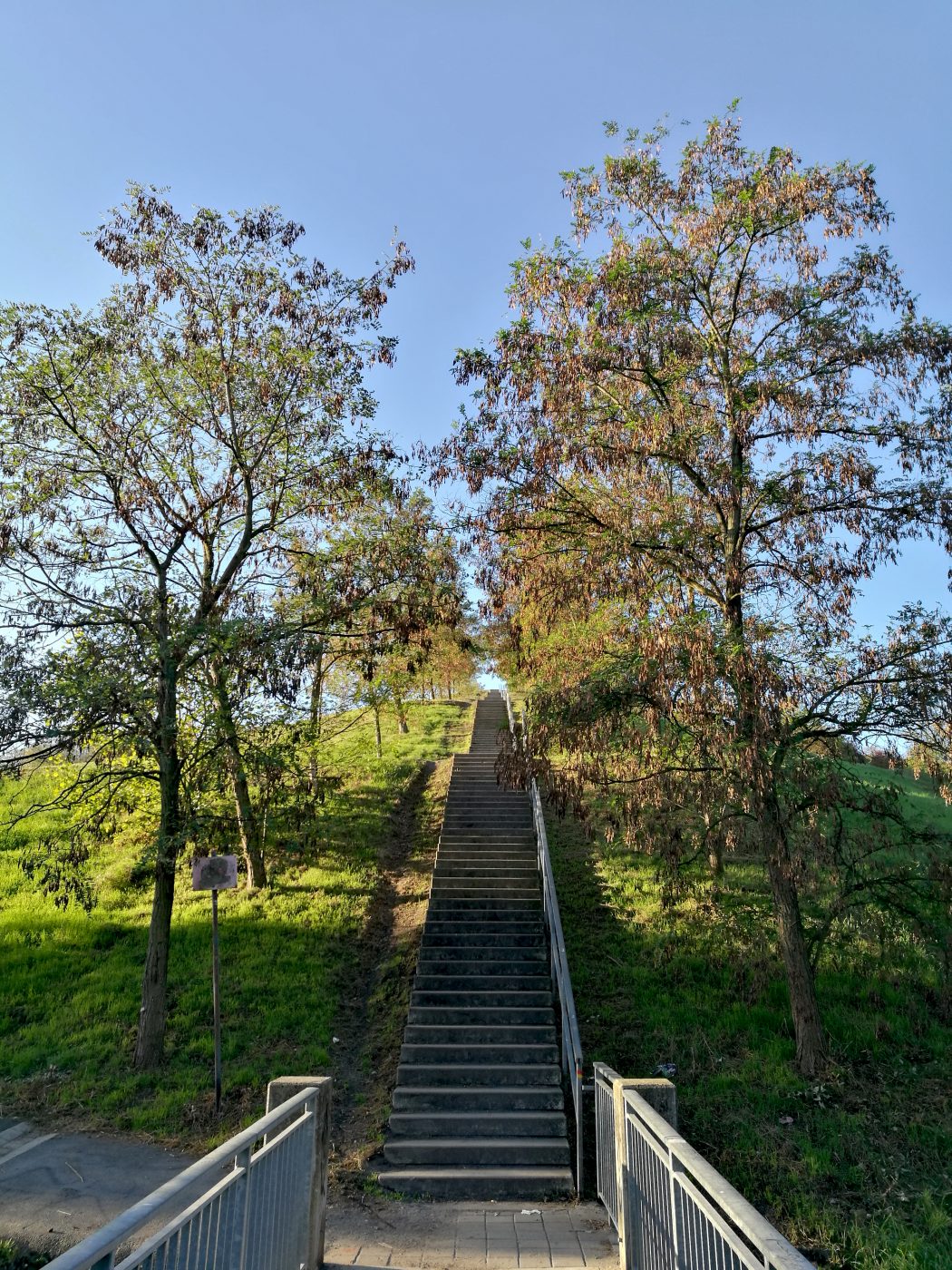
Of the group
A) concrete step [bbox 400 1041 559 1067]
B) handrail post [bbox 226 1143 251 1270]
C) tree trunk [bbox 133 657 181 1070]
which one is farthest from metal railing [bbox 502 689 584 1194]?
tree trunk [bbox 133 657 181 1070]

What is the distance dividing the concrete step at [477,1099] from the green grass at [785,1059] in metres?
0.92

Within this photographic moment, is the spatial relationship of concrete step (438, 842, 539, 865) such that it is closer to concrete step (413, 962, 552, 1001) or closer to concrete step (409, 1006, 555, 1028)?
concrete step (413, 962, 552, 1001)

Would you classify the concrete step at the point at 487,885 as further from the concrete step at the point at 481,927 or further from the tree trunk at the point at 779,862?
the tree trunk at the point at 779,862

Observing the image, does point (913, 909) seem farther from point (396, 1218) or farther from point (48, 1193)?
point (48, 1193)

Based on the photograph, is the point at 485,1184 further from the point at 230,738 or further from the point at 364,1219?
the point at 230,738

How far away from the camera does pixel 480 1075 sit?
9.04 m

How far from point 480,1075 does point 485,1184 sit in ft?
5.62

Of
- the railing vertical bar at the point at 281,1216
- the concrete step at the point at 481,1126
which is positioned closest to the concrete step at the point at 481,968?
the concrete step at the point at 481,1126

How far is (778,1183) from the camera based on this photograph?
6.76m

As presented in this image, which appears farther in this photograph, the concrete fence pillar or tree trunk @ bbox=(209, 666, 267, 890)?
tree trunk @ bbox=(209, 666, 267, 890)

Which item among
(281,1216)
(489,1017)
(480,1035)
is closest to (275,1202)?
(281,1216)

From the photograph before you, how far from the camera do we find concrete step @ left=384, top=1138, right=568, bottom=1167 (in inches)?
305

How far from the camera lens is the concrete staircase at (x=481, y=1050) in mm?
7621

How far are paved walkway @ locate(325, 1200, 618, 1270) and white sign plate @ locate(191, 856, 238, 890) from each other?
12.4ft
